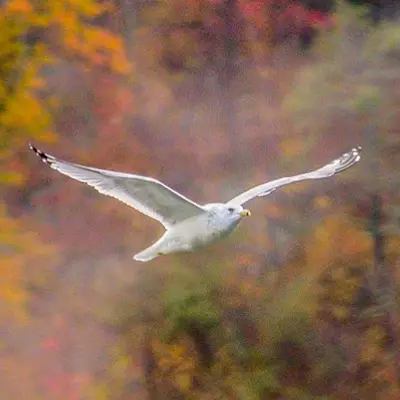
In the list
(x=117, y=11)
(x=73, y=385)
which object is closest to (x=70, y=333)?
(x=73, y=385)

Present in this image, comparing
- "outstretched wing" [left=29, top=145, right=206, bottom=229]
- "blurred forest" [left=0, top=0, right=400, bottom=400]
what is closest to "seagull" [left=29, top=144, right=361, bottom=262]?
"outstretched wing" [left=29, top=145, right=206, bottom=229]

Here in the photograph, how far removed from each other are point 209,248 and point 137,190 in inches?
130

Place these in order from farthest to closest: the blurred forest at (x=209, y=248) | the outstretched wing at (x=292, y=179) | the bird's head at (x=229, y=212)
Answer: the blurred forest at (x=209, y=248) → the outstretched wing at (x=292, y=179) → the bird's head at (x=229, y=212)

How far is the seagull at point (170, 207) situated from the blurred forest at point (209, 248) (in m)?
2.87

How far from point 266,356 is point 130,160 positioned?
183cm

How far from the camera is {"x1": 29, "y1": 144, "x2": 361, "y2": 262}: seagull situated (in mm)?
5156

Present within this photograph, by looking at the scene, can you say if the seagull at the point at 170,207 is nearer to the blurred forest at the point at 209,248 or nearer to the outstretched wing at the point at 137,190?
the outstretched wing at the point at 137,190

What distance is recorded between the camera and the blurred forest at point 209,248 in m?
8.48

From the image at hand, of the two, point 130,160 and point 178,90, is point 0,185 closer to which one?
point 130,160

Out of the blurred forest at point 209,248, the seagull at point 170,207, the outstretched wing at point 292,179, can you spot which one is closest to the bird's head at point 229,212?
the seagull at point 170,207

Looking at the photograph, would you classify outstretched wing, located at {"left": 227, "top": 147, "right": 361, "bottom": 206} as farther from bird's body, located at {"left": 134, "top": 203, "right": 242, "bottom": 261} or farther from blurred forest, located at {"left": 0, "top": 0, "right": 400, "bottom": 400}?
blurred forest, located at {"left": 0, "top": 0, "right": 400, "bottom": 400}

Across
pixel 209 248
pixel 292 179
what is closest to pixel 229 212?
pixel 292 179

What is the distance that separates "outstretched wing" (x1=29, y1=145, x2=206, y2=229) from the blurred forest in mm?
2921

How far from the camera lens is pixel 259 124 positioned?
952cm
